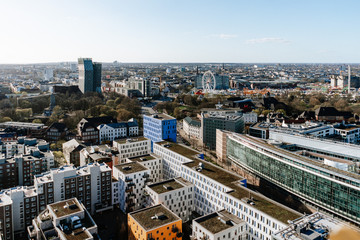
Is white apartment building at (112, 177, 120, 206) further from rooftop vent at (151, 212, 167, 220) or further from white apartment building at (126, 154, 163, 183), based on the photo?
rooftop vent at (151, 212, 167, 220)

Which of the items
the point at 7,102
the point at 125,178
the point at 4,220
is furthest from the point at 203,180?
the point at 7,102

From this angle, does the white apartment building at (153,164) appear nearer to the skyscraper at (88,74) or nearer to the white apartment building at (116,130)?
the white apartment building at (116,130)

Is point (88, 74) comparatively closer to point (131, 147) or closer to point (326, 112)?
point (131, 147)

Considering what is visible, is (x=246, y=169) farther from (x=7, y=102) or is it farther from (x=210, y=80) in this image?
(x=210, y=80)

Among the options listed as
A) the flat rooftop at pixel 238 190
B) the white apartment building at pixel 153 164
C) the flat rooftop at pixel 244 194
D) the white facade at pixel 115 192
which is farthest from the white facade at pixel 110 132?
the flat rooftop at pixel 244 194

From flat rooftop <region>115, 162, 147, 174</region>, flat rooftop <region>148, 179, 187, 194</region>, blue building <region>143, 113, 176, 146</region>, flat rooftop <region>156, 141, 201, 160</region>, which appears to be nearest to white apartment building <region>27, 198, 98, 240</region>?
flat rooftop <region>148, 179, 187, 194</region>

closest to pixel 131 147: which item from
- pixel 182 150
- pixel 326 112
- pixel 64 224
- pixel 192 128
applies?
pixel 182 150

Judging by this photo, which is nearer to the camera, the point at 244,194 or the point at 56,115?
the point at 244,194
